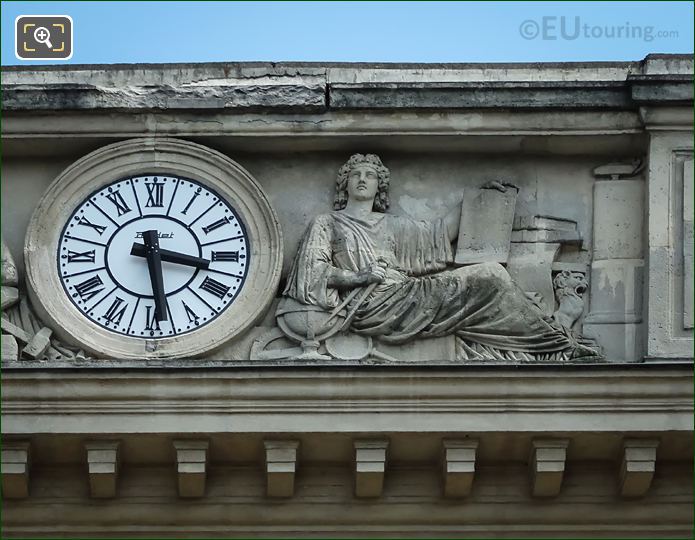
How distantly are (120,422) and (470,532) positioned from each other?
2.38 m

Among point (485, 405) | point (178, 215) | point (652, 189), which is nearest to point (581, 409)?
point (485, 405)

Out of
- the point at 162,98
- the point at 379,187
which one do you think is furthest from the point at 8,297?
the point at 379,187

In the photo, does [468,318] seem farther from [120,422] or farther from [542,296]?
[120,422]

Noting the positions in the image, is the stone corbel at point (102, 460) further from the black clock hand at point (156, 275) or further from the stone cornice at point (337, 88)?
the stone cornice at point (337, 88)

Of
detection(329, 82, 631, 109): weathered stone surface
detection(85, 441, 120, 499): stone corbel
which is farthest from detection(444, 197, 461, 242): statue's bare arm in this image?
detection(85, 441, 120, 499): stone corbel

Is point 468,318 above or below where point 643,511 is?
above

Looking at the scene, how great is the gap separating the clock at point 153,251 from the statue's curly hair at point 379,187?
52 centimetres

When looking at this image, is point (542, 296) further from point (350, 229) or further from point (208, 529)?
point (208, 529)

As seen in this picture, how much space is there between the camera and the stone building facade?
732 inches

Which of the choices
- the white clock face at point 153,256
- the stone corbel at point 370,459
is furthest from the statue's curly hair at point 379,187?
the stone corbel at point 370,459

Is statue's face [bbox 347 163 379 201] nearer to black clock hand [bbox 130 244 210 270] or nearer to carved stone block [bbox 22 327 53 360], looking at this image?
black clock hand [bbox 130 244 210 270]

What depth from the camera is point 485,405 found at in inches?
731

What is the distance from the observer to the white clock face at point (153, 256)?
19.3 m

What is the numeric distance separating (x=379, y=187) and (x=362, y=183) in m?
0.15
